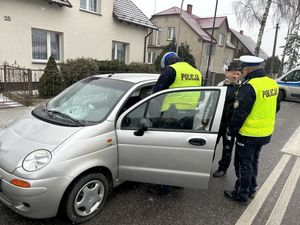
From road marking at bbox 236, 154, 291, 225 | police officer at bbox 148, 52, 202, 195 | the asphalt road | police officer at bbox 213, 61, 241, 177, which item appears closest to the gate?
the asphalt road

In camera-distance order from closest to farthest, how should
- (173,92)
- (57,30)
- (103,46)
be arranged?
(173,92) < (57,30) < (103,46)

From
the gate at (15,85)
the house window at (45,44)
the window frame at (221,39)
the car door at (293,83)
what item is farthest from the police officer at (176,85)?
the window frame at (221,39)

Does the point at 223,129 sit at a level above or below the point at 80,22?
below

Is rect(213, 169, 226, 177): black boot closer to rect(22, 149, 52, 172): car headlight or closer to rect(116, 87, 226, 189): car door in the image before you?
rect(116, 87, 226, 189): car door

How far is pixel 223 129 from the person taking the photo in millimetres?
3945

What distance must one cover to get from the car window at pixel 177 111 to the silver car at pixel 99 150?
0.01 m

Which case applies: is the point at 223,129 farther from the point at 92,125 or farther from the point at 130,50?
the point at 130,50

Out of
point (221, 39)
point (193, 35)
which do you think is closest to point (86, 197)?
point (193, 35)

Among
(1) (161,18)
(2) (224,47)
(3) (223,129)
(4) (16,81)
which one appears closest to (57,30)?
(4) (16,81)

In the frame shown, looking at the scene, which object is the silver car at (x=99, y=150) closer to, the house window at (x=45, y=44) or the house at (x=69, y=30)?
the house at (x=69, y=30)

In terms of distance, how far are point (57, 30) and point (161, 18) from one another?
22412mm

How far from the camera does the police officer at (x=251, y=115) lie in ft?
9.77

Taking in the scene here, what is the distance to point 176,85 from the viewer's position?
3.43 metres

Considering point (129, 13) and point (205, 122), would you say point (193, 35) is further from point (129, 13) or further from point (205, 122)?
point (205, 122)
